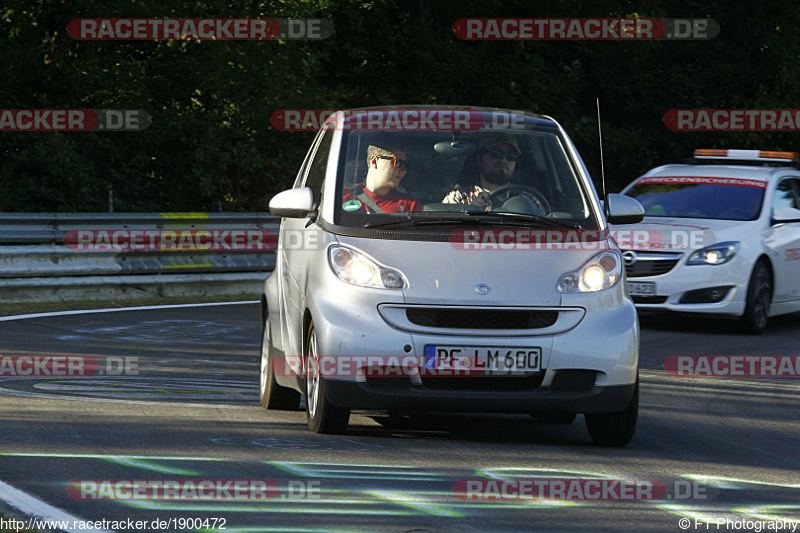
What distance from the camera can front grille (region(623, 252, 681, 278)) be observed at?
47.9 ft

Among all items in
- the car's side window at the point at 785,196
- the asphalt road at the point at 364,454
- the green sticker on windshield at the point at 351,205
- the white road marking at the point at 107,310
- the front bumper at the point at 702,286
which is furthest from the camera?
the car's side window at the point at 785,196

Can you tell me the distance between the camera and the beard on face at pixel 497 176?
327 inches

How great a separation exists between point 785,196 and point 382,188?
8819mm

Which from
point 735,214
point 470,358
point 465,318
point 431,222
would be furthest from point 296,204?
point 735,214

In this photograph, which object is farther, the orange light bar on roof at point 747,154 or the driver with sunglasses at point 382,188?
the orange light bar on roof at point 747,154

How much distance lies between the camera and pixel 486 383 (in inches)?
294

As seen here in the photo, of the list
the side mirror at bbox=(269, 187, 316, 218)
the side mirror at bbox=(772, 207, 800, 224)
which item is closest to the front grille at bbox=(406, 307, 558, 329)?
the side mirror at bbox=(269, 187, 316, 218)

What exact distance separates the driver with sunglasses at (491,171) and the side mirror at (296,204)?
75cm

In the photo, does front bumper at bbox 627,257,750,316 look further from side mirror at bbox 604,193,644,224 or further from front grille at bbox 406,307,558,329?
front grille at bbox 406,307,558,329

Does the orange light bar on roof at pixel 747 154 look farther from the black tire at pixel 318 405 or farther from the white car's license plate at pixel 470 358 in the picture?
the white car's license plate at pixel 470 358

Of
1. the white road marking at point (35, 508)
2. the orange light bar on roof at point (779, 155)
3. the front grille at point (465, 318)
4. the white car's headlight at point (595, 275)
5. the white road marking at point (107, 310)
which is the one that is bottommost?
the white road marking at point (107, 310)

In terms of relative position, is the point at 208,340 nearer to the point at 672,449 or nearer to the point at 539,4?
the point at 672,449

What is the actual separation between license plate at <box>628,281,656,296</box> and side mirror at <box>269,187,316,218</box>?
6.87 m

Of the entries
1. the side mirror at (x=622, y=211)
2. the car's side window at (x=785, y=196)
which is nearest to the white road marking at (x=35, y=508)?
the side mirror at (x=622, y=211)
